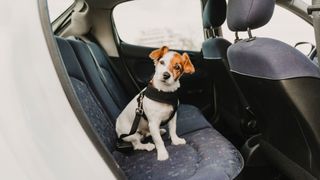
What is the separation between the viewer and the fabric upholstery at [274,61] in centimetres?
138

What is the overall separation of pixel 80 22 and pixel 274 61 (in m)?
1.90

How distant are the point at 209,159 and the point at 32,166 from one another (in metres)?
0.98

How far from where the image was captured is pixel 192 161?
5.58 feet

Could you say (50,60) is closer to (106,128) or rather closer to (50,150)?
(50,150)

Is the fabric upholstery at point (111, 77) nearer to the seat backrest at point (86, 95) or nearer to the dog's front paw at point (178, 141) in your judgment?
the seat backrest at point (86, 95)

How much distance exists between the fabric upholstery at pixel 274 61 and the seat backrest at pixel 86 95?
0.80 meters

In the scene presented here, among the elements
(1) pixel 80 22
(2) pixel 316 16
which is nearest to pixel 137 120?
(2) pixel 316 16

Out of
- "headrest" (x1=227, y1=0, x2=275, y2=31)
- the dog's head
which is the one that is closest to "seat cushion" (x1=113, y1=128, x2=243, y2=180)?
the dog's head

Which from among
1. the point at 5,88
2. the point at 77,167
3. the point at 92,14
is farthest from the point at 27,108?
the point at 92,14

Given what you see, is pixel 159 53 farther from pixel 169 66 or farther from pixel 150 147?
pixel 150 147

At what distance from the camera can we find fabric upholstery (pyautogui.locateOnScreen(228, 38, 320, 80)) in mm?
1378

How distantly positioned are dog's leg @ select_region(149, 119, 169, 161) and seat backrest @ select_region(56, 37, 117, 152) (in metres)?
0.24

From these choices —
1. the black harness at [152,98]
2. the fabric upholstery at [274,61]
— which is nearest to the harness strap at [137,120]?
the black harness at [152,98]

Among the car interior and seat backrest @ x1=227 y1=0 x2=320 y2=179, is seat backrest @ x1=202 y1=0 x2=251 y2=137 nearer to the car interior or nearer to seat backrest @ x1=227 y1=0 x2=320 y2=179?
the car interior
